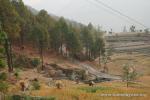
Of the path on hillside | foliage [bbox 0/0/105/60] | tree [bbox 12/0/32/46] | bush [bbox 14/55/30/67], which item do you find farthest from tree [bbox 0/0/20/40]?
the path on hillside

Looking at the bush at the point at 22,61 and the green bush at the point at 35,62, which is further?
the green bush at the point at 35,62

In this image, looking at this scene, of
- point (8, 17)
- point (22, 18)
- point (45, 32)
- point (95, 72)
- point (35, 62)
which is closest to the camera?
point (8, 17)

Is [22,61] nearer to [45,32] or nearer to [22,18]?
[45,32]

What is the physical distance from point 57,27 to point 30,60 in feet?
54.1

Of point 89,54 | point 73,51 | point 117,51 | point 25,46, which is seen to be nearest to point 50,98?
point 25,46

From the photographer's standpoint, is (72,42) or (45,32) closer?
(45,32)

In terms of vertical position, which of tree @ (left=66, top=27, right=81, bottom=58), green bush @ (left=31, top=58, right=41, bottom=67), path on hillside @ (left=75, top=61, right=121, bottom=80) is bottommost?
path on hillside @ (left=75, top=61, right=121, bottom=80)

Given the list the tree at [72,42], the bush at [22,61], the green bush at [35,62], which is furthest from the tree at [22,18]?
the tree at [72,42]

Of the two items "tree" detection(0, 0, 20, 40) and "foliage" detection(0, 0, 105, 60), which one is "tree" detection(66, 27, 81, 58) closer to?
"foliage" detection(0, 0, 105, 60)

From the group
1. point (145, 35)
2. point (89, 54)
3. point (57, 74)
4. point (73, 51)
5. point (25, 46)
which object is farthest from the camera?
point (145, 35)

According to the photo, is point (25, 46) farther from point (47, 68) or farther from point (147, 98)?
point (147, 98)

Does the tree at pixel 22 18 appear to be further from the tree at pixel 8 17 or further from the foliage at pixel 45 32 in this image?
the tree at pixel 8 17

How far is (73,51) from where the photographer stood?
268 feet

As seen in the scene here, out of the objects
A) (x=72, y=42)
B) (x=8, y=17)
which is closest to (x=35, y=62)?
(x=8, y=17)
